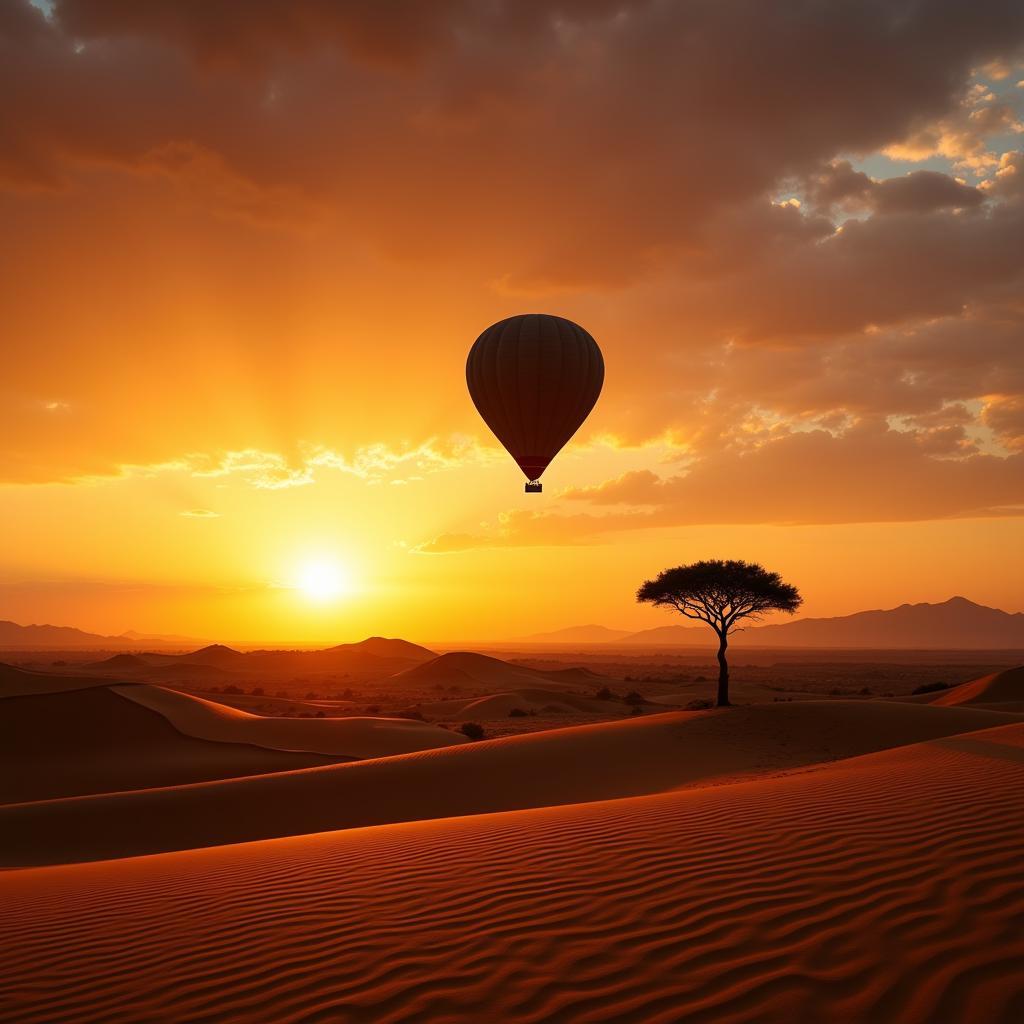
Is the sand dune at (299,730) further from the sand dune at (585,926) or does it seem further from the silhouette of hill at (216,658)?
the silhouette of hill at (216,658)

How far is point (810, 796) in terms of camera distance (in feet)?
30.2

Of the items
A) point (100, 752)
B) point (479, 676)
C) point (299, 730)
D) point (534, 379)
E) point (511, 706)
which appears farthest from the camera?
point (479, 676)

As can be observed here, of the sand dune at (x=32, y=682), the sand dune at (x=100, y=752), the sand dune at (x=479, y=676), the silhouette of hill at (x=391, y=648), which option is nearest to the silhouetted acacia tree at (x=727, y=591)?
the sand dune at (x=100, y=752)

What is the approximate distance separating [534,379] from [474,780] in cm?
1571

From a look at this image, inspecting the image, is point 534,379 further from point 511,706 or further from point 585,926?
point 585,926

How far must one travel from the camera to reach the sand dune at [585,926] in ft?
13.9

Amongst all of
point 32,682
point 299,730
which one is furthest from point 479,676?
point 299,730

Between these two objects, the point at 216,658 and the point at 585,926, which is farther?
the point at 216,658

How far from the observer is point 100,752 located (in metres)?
26.1

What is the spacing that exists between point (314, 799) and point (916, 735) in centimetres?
1516

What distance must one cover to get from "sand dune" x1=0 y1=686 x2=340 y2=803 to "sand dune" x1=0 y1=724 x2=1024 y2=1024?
586 inches

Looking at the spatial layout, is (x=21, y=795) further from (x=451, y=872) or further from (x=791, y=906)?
(x=791, y=906)

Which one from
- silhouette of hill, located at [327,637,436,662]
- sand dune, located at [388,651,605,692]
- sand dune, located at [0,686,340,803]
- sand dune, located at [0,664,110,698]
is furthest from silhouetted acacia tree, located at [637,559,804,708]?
Answer: silhouette of hill, located at [327,637,436,662]

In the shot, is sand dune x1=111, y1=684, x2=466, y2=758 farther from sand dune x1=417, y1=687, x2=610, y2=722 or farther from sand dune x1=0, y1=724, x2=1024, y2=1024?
sand dune x1=0, y1=724, x2=1024, y2=1024
